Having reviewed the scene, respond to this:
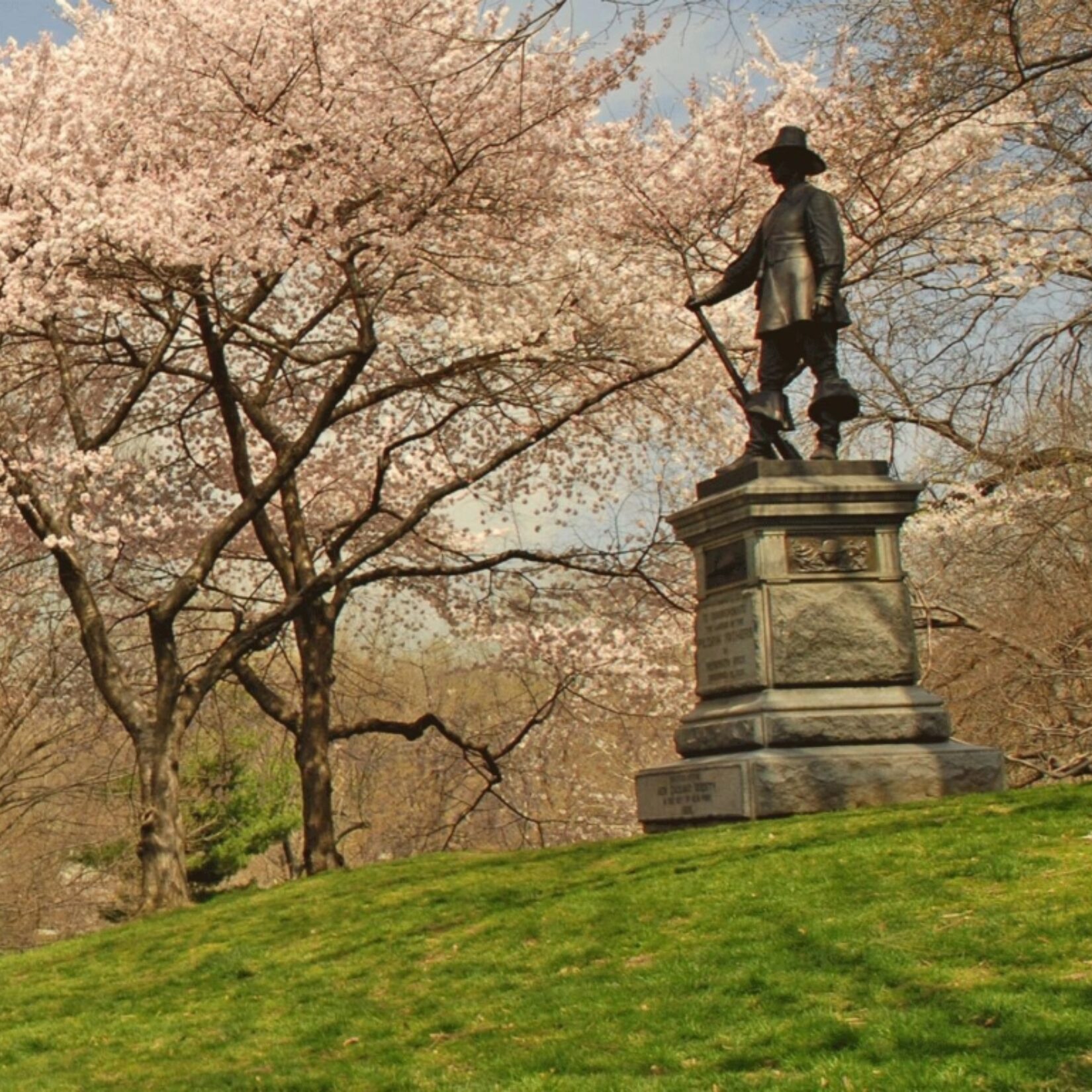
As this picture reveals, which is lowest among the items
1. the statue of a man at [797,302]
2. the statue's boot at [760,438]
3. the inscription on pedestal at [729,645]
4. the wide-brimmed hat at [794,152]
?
the inscription on pedestal at [729,645]

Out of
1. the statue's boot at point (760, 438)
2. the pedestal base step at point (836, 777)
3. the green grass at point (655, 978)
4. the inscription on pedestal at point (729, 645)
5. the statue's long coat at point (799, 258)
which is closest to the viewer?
the green grass at point (655, 978)

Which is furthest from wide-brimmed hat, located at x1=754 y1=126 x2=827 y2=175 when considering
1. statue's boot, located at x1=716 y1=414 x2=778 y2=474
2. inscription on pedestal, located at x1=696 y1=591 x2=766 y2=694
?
inscription on pedestal, located at x1=696 y1=591 x2=766 y2=694

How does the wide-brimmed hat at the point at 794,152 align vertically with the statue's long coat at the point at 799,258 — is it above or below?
above

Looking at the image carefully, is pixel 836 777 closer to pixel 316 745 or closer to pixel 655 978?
pixel 655 978

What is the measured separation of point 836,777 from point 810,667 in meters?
0.85

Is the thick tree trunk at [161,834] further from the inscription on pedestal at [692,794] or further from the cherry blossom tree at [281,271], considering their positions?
the inscription on pedestal at [692,794]

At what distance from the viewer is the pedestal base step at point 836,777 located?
1075cm

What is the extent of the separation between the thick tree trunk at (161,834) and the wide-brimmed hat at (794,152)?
27.6 feet

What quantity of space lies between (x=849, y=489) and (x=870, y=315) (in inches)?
340

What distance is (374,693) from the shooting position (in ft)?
73.7

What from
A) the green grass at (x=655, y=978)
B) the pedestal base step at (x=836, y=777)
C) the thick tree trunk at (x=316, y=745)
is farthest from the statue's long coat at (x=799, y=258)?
the thick tree trunk at (x=316, y=745)

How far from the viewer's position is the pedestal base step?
35.3 ft

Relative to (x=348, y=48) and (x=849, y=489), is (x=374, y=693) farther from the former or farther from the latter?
(x=849, y=489)

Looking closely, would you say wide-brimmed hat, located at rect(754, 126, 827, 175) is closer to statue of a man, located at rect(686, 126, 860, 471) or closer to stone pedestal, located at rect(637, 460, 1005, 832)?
statue of a man, located at rect(686, 126, 860, 471)
